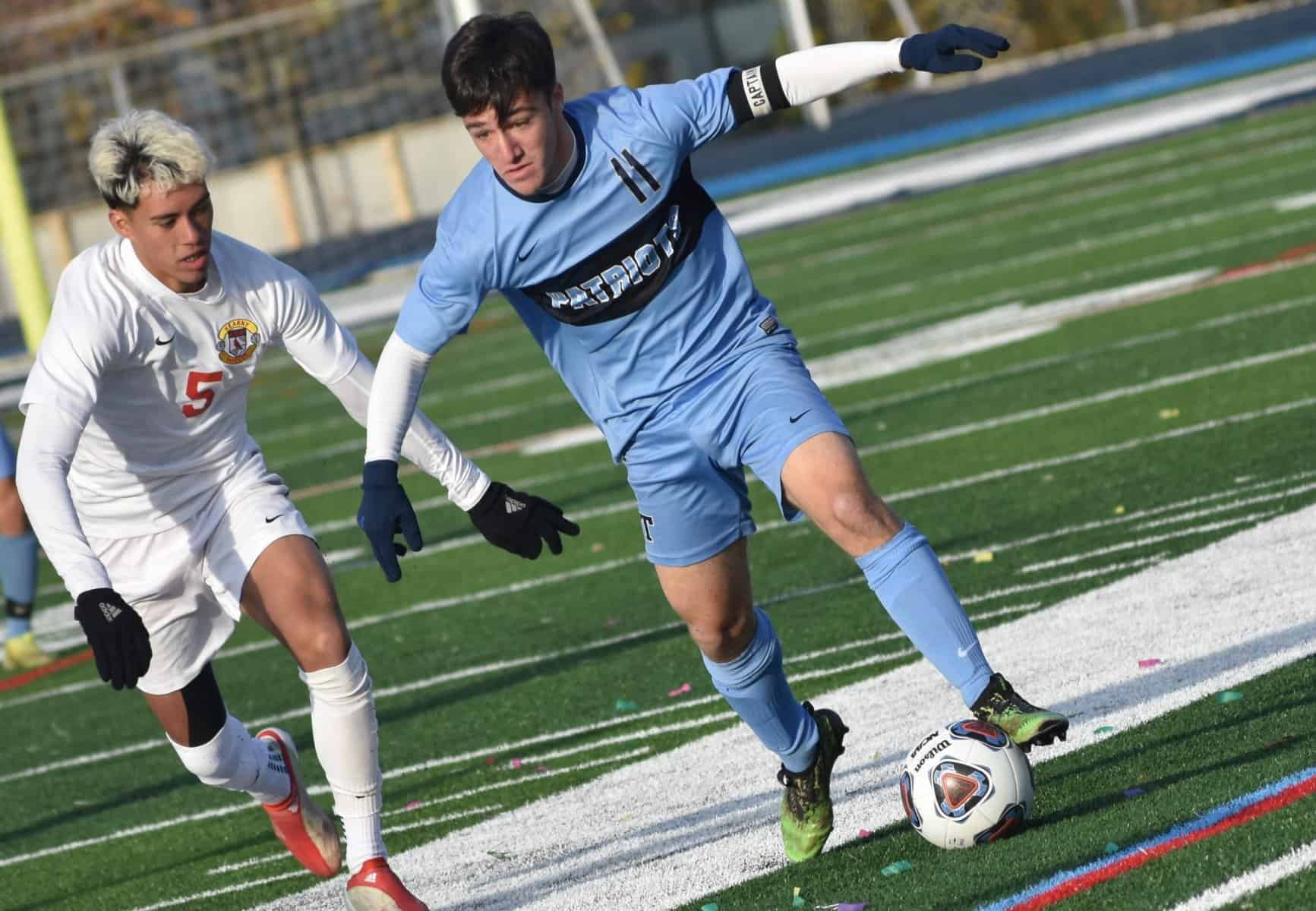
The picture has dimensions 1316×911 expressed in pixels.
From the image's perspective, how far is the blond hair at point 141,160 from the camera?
16.4 ft

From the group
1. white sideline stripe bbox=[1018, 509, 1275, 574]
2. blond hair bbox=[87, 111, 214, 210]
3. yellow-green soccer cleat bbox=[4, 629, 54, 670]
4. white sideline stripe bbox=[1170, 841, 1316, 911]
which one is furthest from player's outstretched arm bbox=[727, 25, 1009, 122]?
yellow-green soccer cleat bbox=[4, 629, 54, 670]

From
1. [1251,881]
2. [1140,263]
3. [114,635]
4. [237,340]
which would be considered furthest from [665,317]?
[1140,263]

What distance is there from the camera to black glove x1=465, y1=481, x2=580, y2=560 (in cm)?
520

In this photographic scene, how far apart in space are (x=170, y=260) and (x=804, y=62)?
1.65m

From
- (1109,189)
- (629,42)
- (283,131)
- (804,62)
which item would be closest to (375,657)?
(804,62)

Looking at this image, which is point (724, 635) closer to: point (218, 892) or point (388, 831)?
point (388, 831)

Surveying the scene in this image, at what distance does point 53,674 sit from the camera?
9.84m

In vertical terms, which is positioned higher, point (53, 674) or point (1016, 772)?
point (1016, 772)

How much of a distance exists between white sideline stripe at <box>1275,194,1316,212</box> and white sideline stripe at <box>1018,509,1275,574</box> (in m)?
8.38

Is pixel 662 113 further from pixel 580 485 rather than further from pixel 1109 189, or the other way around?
pixel 1109 189

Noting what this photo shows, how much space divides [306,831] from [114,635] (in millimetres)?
1401

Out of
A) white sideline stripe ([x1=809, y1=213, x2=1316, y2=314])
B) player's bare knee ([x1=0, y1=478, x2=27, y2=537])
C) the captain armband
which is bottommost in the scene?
white sideline stripe ([x1=809, y1=213, x2=1316, y2=314])

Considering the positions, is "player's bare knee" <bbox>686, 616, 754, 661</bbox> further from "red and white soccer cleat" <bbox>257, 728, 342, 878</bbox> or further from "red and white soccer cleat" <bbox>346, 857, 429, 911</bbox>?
"red and white soccer cleat" <bbox>257, 728, 342, 878</bbox>

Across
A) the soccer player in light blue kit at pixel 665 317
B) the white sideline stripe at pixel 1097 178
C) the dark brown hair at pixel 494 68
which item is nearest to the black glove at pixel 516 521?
the soccer player in light blue kit at pixel 665 317
